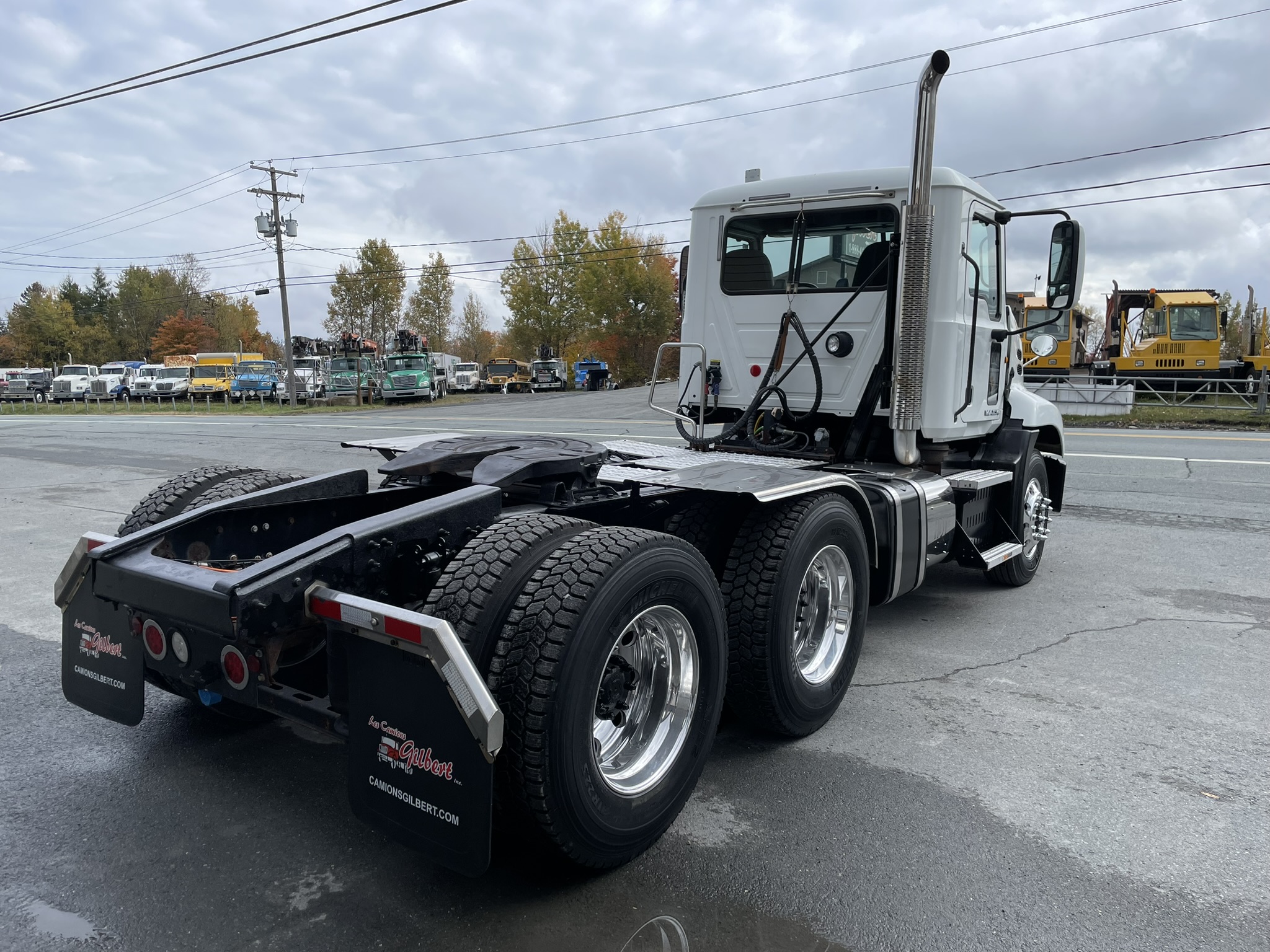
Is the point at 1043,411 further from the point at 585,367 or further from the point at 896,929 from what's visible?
the point at 585,367

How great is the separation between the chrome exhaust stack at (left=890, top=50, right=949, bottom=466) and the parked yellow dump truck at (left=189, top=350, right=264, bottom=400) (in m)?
45.8

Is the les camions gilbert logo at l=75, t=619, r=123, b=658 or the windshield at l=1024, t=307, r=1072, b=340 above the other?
the windshield at l=1024, t=307, r=1072, b=340

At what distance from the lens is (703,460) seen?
4.48 meters

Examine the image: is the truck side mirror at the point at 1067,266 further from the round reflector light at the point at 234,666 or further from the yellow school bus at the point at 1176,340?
the yellow school bus at the point at 1176,340

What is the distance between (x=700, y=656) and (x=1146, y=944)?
1485mm

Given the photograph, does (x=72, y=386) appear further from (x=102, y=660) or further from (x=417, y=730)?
(x=417, y=730)

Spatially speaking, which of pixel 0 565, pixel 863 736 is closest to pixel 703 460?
pixel 863 736

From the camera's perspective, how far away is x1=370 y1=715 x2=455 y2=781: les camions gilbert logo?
7.40 feet

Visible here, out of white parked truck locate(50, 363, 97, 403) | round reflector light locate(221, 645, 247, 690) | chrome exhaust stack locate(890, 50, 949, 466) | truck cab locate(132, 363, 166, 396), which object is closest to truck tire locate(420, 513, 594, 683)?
round reflector light locate(221, 645, 247, 690)

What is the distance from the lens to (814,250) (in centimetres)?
541

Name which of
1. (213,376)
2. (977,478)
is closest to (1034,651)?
(977,478)

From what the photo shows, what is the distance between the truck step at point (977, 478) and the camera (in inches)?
201

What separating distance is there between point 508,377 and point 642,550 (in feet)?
172

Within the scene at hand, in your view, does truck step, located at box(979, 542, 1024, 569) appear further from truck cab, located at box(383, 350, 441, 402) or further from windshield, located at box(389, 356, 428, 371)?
windshield, located at box(389, 356, 428, 371)
